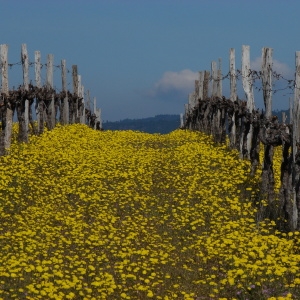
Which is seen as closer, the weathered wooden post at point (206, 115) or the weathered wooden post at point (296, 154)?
the weathered wooden post at point (296, 154)

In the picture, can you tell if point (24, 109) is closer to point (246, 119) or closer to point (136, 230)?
point (246, 119)

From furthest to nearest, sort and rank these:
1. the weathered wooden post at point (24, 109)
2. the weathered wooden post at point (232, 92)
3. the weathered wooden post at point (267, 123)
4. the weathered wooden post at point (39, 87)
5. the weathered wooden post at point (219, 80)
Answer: the weathered wooden post at point (219, 80)
the weathered wooden post at point (39, 87)
the weathered wooden post at point (24, 109)
the weathered wooden post at point (232, 92)
the weathered wooden post at point (267, 123)

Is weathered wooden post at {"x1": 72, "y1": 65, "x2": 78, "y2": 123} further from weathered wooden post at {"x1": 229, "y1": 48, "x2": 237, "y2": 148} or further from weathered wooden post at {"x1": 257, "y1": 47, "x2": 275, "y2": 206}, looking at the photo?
weathered wooden post at {"x1": 257, "y1": 47, "x2": 275, "y2": 206}

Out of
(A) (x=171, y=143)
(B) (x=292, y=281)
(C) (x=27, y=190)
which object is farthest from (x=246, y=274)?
(A) (x=171, y=143)

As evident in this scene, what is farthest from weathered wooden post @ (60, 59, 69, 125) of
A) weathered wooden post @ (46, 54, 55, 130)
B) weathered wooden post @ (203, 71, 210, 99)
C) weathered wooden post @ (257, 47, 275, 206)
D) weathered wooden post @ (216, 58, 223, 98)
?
weathered wooden post @ (257, 47, 275, 206)

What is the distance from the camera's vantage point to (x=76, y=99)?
46.2 m

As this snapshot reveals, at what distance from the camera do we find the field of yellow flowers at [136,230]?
43.3ft

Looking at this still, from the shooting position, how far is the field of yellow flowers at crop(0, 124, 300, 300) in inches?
520

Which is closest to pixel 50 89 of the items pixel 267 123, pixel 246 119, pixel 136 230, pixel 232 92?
pixel 232 92

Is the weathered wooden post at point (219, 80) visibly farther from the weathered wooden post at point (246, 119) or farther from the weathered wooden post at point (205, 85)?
the weathered wooden post at point (246, 119)

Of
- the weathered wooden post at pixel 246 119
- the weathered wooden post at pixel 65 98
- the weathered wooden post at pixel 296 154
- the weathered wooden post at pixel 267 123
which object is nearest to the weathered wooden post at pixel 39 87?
the weathered wooden post at pixel 65 98

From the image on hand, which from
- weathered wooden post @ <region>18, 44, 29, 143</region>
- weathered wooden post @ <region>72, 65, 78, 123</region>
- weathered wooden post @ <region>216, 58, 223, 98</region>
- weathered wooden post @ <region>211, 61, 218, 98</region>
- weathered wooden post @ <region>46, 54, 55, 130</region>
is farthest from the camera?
weathered wooden post @ <region>72, 65, 78, 123</region>

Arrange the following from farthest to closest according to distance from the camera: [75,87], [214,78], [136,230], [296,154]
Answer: [75,87] → [214,78] → [136,230] → [296,154]

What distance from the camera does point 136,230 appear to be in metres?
18.0
